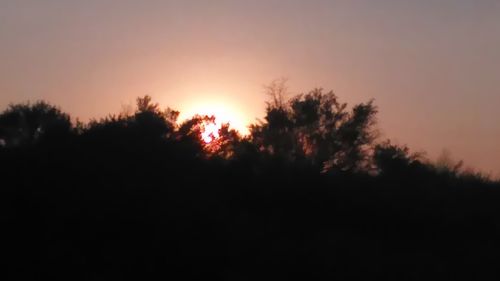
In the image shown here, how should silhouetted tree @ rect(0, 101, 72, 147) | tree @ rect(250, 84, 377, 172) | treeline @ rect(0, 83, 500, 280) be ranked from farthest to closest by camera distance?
tree @ rect(250, 84, 377, 172), silhouetted tree @ rect(0, 101, 72, 147), treeline @ rect(0, 83, 500, 280)

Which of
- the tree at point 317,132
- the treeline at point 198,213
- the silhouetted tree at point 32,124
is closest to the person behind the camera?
the treeline at point 198,213

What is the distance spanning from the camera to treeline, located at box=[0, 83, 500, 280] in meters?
28.1

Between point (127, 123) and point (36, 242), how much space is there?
1307 cm

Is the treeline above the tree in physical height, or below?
below

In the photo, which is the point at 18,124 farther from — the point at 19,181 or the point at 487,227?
the point at 487,227

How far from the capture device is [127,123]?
39.9m

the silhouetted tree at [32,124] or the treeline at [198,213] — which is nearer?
the treeline at [198,213]

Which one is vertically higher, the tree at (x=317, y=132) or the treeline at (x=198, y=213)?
the tree at (x=317, y=132)

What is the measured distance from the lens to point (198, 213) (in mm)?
31281

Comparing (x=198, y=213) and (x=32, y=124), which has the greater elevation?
(x=32, y=124)

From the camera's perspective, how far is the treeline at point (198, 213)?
2808 centimetres

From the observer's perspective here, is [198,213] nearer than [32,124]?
Yes

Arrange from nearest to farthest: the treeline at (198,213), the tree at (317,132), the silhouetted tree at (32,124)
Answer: the treeline at (198,213), the silhouetted tree at (32,124), the tree at (317,132)

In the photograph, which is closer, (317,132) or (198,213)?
(198,213)
